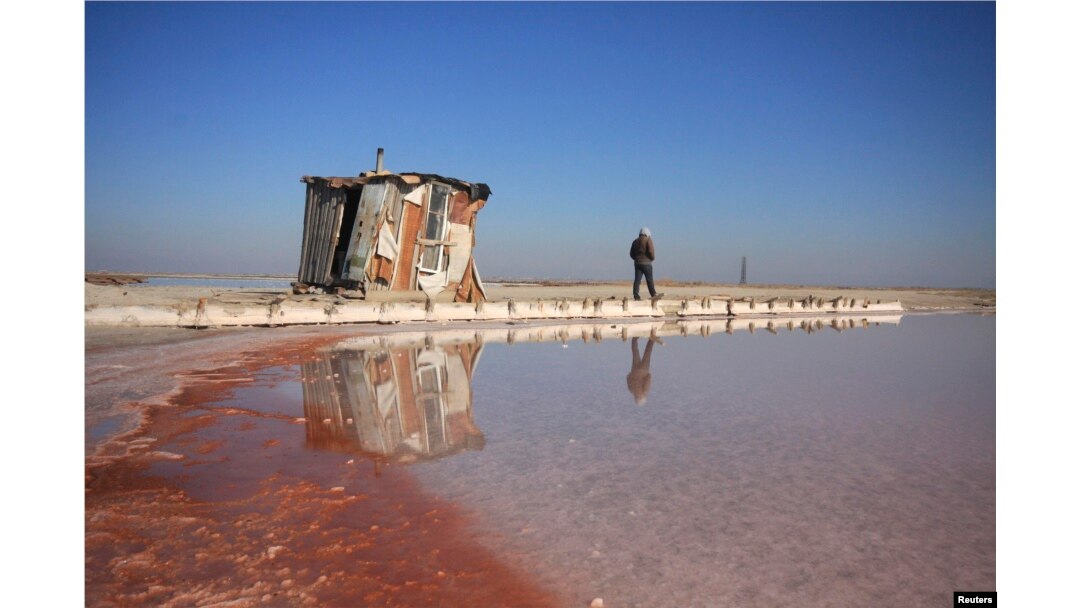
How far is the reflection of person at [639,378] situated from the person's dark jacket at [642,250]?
25.3 feet

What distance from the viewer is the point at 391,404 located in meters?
4.80

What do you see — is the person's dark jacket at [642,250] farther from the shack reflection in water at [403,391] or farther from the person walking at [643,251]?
the shack reflection in water at [403,391]

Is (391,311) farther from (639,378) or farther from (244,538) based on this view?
(244,538)

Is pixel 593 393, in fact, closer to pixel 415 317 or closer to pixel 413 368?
pixel 413 368

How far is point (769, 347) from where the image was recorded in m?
9.57

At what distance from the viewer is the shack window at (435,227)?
13922 mm

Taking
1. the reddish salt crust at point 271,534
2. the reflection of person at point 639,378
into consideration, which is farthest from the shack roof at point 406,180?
the reddish salt crust at point 271,534

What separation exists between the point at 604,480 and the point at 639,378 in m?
3.32

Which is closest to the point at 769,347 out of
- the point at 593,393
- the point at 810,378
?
the point at 810,378

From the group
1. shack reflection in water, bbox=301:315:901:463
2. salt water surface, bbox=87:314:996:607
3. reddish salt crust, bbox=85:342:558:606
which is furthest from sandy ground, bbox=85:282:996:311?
reddish salt crust, bbox=85:342:558:606

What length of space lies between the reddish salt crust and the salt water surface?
15 millimetres
